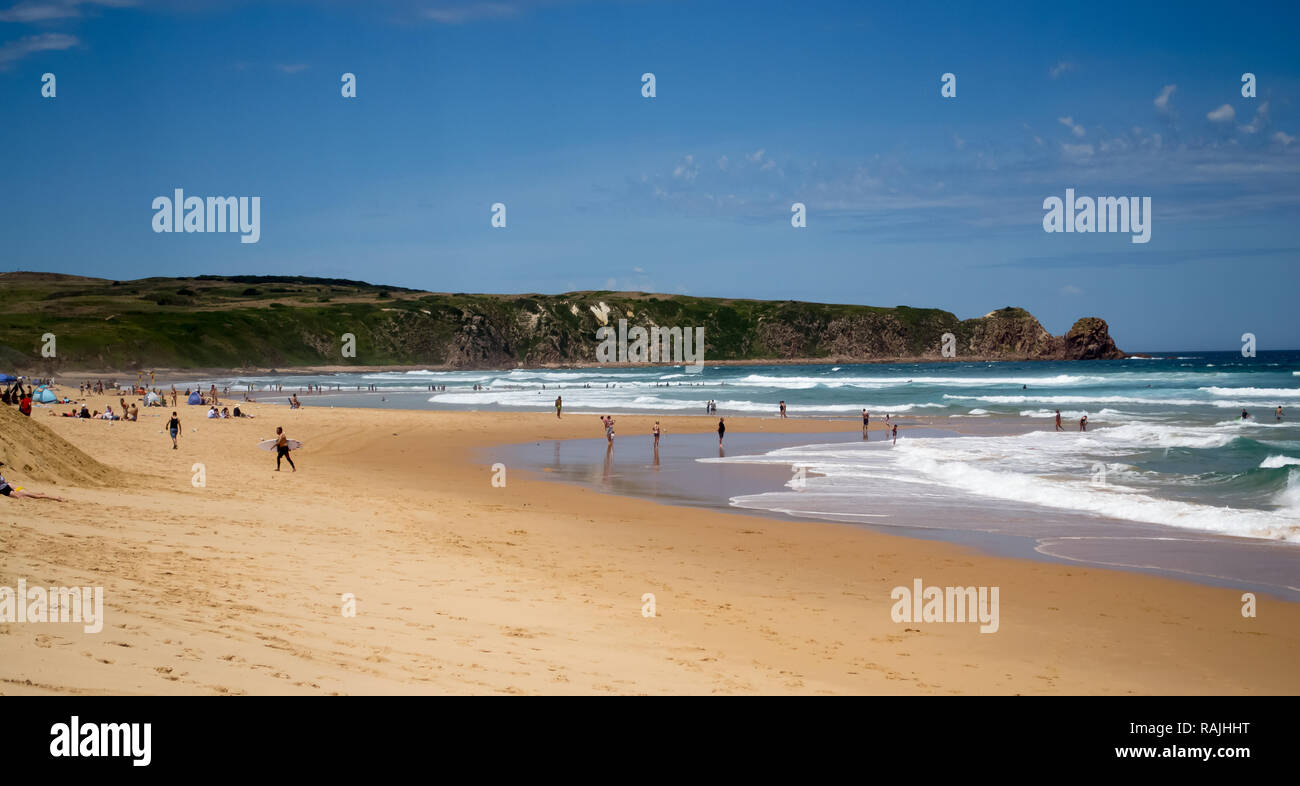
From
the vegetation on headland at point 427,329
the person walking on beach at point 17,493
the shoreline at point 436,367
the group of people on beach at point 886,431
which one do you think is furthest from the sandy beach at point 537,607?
the vegetation on headland at point 427,329

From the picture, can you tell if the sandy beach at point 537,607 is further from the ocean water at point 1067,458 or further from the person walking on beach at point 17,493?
the ocean water at point 1067,458

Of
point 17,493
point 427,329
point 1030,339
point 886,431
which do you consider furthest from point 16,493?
point 1030,339

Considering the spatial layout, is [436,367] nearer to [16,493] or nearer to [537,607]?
[16,493]

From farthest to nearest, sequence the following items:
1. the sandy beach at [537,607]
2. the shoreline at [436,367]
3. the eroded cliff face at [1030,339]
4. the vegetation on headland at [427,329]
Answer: the eroded cliff face at [1030,339] < the vegetation on headland at [427,329] < the shoreline at [436,367] < the sandy beach at [537,607]

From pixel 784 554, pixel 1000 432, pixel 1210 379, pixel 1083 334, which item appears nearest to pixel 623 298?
pixel 1083 334

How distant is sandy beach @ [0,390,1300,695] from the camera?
639 cm

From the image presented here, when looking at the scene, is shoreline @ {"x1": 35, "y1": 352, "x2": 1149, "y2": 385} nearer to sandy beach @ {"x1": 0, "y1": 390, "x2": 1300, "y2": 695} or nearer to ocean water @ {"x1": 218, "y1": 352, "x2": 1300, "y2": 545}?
ocean water @ {"x1": 218, "y1": 352, "x2": 1300, "y2": 545}

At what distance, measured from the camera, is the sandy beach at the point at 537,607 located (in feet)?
21.0

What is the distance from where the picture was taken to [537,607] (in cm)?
952

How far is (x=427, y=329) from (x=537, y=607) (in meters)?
153

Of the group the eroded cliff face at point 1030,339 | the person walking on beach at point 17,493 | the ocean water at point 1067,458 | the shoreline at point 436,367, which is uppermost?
the eroded cliff face at point 1030,339

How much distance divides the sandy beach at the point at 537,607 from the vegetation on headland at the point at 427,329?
3665 inches

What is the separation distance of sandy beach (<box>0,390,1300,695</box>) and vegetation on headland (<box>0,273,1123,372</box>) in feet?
305
